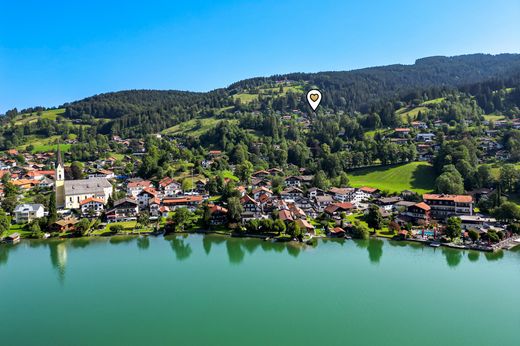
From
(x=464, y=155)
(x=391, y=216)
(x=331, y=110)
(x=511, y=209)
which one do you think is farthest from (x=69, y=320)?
(x=331, y=110)

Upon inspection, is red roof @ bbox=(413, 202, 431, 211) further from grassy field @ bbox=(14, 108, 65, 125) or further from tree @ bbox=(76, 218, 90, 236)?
grassy field @ bbox=(14, 108, 65, 125)

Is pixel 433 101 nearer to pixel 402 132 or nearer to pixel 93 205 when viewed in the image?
pixel 402 132

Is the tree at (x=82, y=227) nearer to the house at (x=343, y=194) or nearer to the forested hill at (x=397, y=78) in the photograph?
the house at (x=343, y=194)

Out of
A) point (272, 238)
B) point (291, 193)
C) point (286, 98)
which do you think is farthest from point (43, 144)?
point (272, 238)

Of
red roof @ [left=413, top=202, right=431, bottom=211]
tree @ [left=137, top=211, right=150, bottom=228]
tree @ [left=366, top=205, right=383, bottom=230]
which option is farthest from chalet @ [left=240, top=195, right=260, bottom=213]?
red roof @ [left=413, top=202, right=431, bottom=211]

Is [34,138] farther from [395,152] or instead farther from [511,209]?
[511,209]

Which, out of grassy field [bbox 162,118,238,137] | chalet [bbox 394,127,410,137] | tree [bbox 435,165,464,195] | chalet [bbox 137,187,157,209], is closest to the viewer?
tree [bbox 435,165,464,195]
